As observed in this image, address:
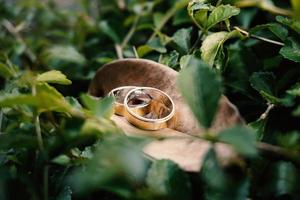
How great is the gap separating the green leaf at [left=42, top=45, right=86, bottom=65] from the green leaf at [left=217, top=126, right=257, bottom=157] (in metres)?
0.67

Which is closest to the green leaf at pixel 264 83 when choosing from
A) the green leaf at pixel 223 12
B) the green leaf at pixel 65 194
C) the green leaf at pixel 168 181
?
the green leaf at pixel 223 12

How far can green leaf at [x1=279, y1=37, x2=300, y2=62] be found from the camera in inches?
23.8

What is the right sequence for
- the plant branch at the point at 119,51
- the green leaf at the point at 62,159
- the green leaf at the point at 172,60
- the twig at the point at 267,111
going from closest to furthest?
the green leaf at the point at 62,159 < the twig at the point at 267,111 < the green leaf at the point at 172,60 < the plant branch at the point at 119,51

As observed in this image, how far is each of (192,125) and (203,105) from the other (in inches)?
5.2

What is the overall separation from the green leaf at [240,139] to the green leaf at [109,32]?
655 millimetres

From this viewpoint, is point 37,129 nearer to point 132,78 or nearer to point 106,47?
point 132,78

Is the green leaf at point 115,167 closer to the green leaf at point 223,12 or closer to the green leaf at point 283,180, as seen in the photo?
the green leaf at point 283,180

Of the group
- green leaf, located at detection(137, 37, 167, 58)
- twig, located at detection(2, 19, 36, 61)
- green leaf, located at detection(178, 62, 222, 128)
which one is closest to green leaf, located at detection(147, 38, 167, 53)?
green leaf, located at detection(137, 37, 167, 58)

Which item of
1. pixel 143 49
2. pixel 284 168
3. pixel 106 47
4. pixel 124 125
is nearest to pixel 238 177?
pixel 284 168

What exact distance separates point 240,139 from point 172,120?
0.73ft

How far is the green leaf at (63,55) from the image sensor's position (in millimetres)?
1019

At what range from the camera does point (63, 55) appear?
1.04 metres

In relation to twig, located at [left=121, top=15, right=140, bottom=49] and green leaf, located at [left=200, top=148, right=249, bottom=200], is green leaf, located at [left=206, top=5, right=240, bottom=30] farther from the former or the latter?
twig, located at [left=121, top=15, right=140, bottom=49]

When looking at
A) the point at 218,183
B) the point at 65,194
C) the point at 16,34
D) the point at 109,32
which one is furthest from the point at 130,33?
the point at 218,183
